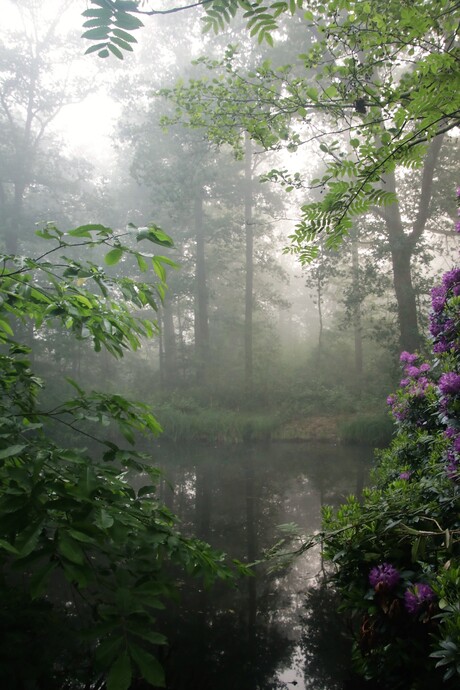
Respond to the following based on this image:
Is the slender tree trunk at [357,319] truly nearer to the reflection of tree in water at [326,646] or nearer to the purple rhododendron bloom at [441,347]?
the purple rhododendron bloom at [441,347]

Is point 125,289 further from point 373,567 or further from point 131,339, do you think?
point 373,567

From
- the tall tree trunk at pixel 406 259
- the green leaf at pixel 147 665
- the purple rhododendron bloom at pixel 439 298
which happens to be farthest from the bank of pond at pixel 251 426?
the green leaf at pixel 147 665

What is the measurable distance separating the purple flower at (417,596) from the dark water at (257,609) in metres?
1.03

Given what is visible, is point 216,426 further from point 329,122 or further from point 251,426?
point 329,122

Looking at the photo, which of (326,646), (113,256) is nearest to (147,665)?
(113,256)

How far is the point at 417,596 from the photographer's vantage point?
6.07 ft

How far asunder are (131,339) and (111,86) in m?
23.8

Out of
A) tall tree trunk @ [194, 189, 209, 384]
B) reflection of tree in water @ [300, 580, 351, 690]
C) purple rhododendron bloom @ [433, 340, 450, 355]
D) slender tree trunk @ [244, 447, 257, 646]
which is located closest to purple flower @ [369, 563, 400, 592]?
reflection of tree in water @ [300, 580, 351, 690]

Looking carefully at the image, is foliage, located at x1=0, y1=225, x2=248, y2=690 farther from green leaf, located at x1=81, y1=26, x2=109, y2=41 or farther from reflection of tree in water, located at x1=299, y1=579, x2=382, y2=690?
reflection of tree in water, located at x1=299, y1=579, x2=382, y2=690

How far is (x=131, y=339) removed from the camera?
6.31ft

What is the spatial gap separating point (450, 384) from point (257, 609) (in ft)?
8.04

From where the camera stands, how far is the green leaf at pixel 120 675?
0.98m

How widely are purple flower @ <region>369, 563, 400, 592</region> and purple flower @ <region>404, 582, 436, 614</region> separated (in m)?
0.11

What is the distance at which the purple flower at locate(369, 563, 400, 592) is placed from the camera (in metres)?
2.01
